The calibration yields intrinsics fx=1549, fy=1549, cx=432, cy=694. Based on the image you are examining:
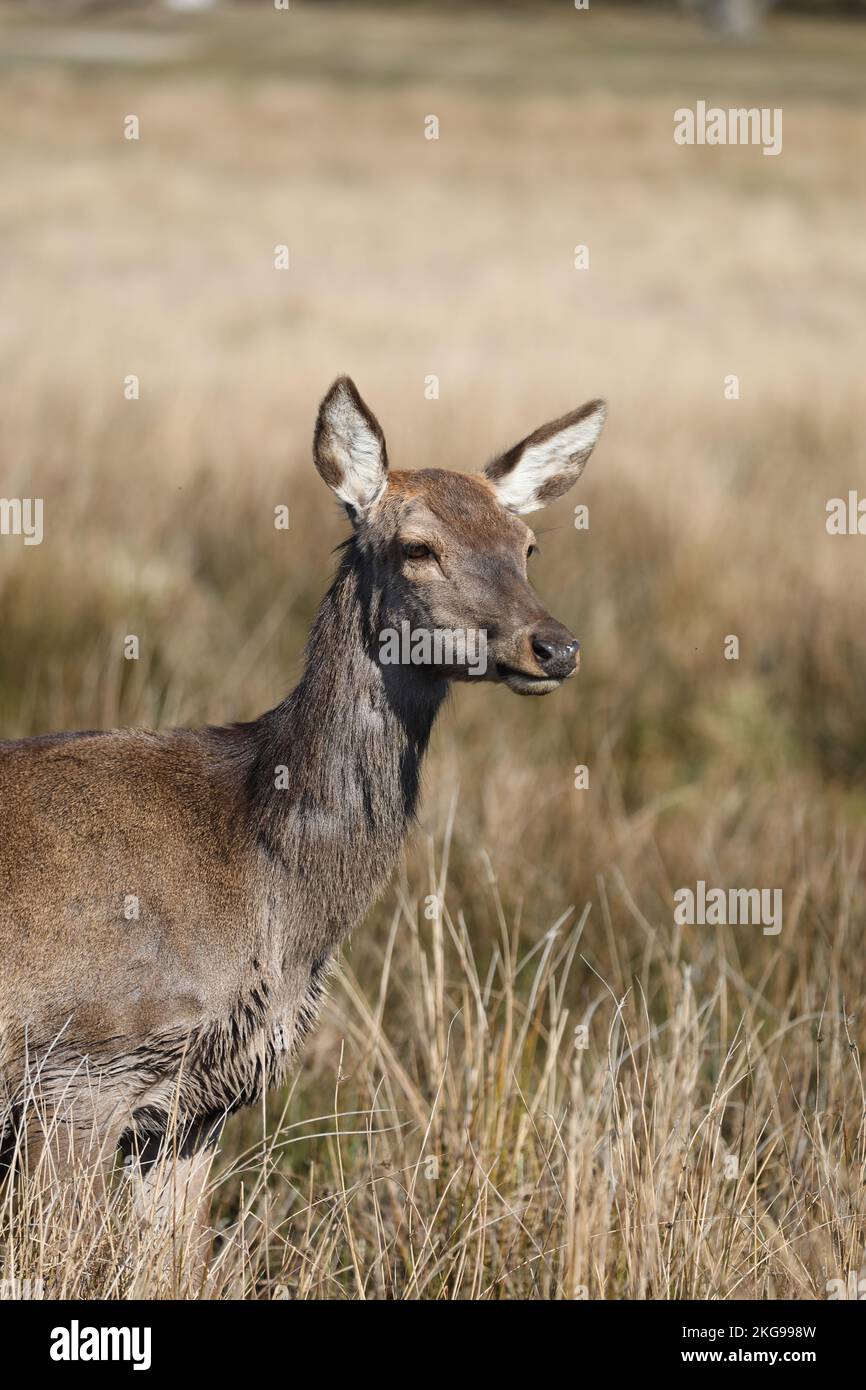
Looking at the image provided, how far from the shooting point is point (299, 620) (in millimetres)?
8453

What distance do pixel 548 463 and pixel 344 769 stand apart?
3.32ft

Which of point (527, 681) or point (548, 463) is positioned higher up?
point (548, 463)

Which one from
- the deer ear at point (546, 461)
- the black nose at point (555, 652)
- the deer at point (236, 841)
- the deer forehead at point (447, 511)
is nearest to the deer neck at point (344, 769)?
the deer at point (236, 841)

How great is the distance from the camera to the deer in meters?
3.41

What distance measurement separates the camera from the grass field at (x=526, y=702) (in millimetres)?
3654

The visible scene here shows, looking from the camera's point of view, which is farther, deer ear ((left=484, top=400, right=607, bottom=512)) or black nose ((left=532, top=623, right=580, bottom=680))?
deer ear ((left=484, top=400, right=607, bottom=512))

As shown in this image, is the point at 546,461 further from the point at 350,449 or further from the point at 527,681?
the point at 527,681

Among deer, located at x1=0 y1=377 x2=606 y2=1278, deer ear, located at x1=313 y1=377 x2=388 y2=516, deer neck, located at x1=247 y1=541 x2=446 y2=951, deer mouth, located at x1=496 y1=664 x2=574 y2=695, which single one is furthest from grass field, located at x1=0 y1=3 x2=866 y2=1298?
deer ear, located at x1=313 y1=377 x2=388 y2=516

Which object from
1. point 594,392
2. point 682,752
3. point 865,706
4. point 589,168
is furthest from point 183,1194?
point 589,168

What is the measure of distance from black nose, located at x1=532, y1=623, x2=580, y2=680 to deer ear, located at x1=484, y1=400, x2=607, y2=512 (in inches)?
29.3

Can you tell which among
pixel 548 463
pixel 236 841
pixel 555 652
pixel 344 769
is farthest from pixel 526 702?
pixel 555 652

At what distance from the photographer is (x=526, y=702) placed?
7852mm

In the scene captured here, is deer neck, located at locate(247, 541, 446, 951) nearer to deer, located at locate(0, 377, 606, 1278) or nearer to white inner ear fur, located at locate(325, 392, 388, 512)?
deer, located at locate(0, 377, 606, 1278)
